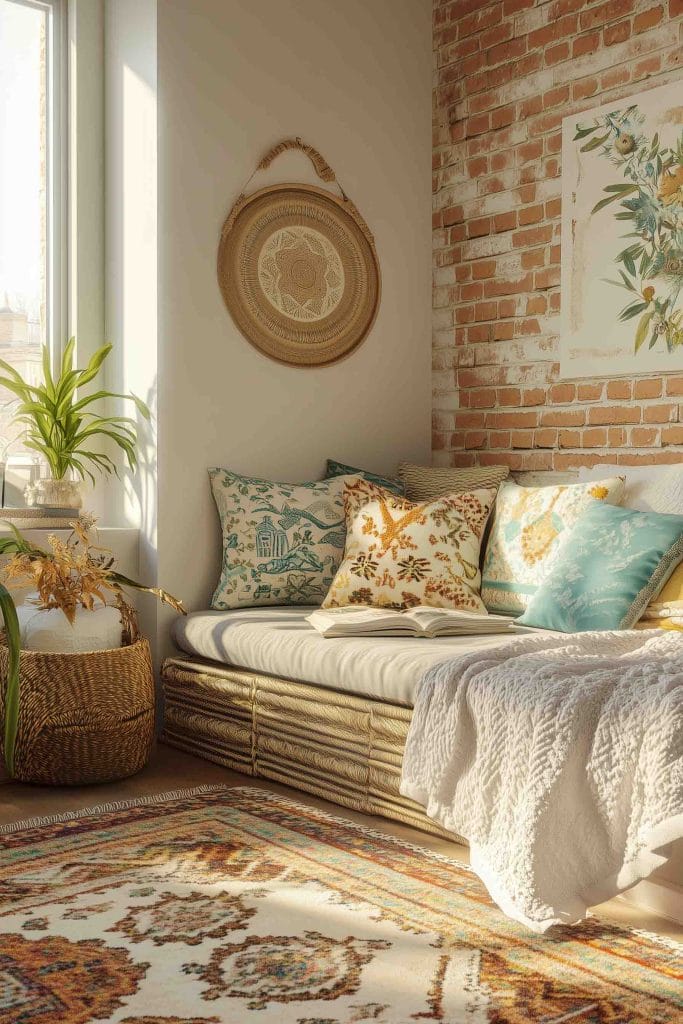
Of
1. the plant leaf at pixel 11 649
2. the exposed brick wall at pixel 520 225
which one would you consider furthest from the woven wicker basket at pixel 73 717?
the exposed brick wall at pixel 520 225

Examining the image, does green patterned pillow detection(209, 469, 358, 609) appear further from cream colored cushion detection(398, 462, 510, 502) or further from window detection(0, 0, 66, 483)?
window detection(0, 0, 66, 483)

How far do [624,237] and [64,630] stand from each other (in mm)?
2107

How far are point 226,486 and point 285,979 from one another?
2029mm

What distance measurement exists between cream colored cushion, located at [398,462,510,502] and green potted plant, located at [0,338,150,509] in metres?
0.96

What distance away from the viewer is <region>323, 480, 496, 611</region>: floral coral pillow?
3328 millimetres

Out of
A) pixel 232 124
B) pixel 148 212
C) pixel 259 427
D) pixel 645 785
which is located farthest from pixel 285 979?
pixel 232 124

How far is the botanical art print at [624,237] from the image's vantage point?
3387 mm

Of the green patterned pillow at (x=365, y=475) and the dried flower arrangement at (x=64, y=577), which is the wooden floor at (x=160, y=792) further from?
the green patterned pillow at (x=365, y=475)

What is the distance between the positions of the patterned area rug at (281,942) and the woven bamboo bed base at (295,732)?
0.55 feet

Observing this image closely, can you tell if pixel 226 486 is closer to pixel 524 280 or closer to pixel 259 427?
pixel 259 427

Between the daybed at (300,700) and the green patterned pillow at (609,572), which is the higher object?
the green patterned pillow at (609,572)

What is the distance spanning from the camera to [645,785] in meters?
1.97

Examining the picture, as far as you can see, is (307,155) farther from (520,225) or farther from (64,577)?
(64,577)

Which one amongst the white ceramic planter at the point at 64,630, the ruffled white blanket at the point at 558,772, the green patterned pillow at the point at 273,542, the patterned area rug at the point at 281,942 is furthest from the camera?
the green patterned pillow at the point at 273,542
